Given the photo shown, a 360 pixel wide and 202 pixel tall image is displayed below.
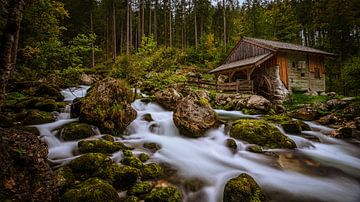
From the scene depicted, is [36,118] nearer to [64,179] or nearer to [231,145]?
[64,179]

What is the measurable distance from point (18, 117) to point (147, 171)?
5.99m

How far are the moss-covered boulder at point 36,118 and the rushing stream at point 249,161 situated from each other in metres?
0.29

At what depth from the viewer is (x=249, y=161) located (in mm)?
7598

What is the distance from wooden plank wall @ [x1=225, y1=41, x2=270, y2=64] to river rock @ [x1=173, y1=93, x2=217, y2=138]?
42.7 ft

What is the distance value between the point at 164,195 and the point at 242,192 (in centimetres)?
159

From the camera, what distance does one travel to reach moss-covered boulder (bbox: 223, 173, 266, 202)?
4.77m

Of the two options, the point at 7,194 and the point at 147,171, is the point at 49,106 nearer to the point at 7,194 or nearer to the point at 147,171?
the point at 147,171

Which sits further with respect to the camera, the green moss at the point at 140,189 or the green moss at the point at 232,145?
the green moss at the point at 232,145

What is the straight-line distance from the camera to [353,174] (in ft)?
23.2

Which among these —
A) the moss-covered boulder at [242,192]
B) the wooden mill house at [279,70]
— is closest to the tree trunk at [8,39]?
the moss-covered boulder at [242,192]

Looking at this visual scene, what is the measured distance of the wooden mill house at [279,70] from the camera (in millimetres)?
20016

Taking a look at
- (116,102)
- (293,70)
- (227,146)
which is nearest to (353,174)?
(227,146)

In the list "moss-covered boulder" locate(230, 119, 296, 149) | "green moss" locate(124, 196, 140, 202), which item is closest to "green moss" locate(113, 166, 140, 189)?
"green moss" locate(124, 196, 140, 202)

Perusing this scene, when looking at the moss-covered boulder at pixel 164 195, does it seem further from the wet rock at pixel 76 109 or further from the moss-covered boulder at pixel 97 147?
the wet rock at pixel 76 109
